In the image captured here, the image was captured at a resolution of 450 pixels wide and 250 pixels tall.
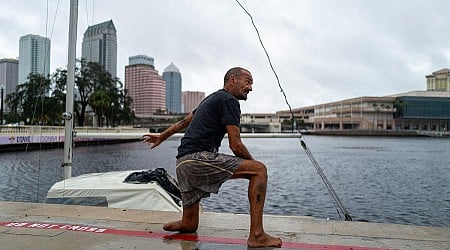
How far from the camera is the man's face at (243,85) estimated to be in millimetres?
4297

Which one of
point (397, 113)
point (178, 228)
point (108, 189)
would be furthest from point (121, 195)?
point (397, 113)

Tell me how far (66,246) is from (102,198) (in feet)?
10.8

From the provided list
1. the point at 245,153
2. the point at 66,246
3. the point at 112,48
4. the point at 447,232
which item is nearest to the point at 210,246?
the point at 245,153

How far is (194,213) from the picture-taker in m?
4.61

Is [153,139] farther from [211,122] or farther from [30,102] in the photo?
[30,102]

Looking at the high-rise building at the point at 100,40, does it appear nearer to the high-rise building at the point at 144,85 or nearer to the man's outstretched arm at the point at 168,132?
the man's outstretched arm at the point at 168,132

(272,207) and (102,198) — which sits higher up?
(102,198)

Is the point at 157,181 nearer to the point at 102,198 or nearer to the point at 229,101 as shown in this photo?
the point at 102,198

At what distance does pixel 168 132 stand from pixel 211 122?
950 mm

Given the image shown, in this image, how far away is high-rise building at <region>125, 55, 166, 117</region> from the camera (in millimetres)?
105750

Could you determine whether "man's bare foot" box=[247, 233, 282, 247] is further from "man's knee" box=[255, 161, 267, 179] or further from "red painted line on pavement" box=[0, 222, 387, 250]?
"man's knee" box=[255, 161, 267, 179]

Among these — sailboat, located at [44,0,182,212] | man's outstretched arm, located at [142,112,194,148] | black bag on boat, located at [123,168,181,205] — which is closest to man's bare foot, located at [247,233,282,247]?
man's outstretched arm, located at [142,112,194,148]

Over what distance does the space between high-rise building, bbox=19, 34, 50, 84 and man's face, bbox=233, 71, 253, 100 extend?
24.2 feet

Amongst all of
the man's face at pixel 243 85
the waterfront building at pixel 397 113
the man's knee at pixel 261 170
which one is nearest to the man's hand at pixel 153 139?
the man's face at pixel 243 85
